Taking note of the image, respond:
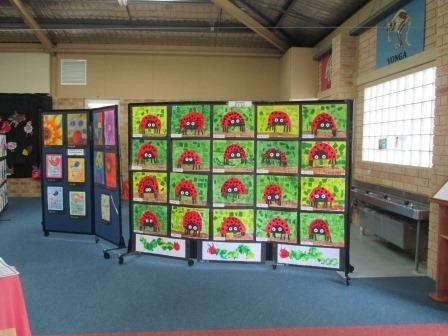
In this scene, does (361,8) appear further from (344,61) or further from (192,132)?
(192,132)

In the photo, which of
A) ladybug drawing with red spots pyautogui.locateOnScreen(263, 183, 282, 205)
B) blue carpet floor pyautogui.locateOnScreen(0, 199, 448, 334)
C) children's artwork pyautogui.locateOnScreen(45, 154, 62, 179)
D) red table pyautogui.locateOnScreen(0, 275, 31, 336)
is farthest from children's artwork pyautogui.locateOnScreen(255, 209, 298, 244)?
children's artwork pyautogui.locateOnScreen(45, 154, 62, 179)

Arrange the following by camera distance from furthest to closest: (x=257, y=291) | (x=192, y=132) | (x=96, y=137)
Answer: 1. (x=96, y=137)
2. (x=192, y=132)
3. (x=257, y=291)

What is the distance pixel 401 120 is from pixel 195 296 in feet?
12.0

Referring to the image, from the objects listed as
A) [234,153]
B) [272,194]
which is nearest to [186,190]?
[234,153]

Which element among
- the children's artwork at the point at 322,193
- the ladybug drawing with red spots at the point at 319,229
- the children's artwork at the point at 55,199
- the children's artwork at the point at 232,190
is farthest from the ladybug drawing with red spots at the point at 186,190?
the children's artwork at the point at 55,199

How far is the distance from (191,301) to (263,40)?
719 centimetres

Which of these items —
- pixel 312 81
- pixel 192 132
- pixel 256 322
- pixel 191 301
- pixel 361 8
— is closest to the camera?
pixel 256 322

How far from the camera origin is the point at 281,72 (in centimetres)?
991

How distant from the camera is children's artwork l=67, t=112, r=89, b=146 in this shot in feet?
19.2

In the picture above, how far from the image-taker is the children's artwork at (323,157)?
438 cm

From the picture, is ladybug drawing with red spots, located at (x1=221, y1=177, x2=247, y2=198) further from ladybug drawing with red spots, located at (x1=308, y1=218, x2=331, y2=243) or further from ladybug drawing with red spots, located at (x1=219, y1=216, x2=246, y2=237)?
ladybug drawing with red spots, located at (x1=308, y1=218, x2=331, y2=243)

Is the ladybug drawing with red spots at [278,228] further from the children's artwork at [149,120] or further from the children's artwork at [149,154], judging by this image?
the children's artwork at [149,120]

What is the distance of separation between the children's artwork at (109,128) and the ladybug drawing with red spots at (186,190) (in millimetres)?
1054

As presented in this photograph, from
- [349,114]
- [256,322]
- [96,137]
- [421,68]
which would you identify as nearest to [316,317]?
[256,322]
